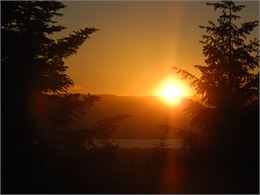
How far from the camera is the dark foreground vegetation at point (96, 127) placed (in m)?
20.0

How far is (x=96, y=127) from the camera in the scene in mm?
22344

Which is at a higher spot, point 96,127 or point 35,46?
point 35,46

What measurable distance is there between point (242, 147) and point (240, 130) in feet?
2.76

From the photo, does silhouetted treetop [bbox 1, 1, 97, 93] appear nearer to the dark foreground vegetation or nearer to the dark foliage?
the dark foreground vegetation

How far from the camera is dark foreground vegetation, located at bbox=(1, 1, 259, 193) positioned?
65.6ft

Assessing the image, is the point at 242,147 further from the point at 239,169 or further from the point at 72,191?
the point at 72,191

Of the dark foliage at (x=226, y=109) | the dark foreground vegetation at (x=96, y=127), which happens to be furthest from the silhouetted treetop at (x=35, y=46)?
the dark foliage at (x=226, y=109)

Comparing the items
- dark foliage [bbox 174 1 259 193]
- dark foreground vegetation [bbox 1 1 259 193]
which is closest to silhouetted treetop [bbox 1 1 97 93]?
dark foreground vegetation [bbox 1 1 259 193]

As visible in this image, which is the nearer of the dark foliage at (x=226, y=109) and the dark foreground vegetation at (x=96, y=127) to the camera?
the dark foreground vegetation at (x=96, y=127)

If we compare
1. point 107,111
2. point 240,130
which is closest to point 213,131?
point 240,130

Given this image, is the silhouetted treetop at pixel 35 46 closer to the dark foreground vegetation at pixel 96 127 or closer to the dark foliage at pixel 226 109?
the dark foreground vegetation at pixel 96 127

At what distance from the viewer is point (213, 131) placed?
26.7 metres

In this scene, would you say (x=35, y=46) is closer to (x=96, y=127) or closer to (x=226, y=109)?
(x=96, y=127)

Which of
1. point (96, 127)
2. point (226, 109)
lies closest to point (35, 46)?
point (96, 127)
